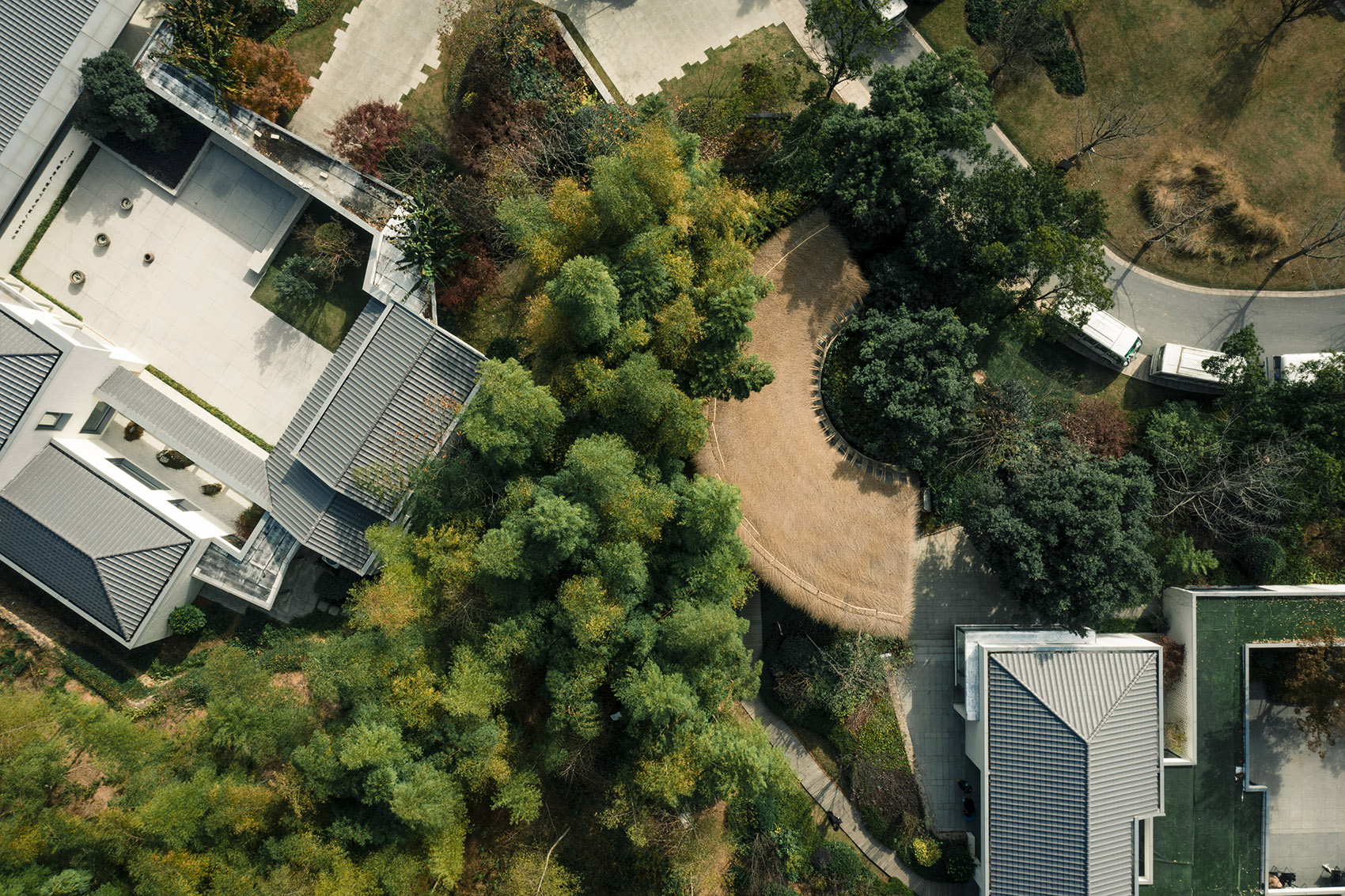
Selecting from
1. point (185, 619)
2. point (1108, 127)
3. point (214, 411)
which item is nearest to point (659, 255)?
point (1108, 127)

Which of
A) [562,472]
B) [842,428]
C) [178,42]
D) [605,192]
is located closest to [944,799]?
[842,428]

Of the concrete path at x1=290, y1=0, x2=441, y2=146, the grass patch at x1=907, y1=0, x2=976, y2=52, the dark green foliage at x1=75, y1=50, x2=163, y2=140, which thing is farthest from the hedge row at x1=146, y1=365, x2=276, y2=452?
the grass patch at x1=907, y1=0, x2=976, y2=52

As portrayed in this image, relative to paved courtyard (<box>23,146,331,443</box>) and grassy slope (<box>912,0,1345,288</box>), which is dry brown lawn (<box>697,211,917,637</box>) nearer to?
grassy slope (<box>912,0,1345,288</box>)

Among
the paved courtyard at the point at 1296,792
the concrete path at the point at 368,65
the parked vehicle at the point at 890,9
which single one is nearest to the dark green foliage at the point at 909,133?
the parked vehicle at the point at 890,9

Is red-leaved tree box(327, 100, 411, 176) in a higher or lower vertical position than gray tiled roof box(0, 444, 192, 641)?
higher

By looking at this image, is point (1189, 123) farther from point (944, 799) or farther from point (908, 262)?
point (944, 799)

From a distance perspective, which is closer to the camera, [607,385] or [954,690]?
[607,385]

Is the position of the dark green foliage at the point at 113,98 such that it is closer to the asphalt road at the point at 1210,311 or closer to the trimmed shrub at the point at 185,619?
the trimmed shrub at the point at 185,619
